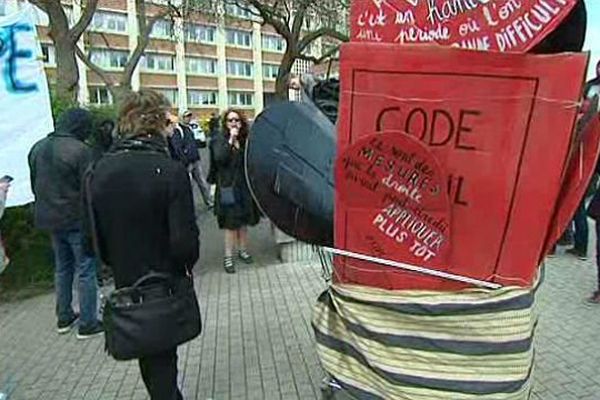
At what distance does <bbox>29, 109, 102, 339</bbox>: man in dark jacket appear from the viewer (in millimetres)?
4875

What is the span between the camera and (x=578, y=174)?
176 cm

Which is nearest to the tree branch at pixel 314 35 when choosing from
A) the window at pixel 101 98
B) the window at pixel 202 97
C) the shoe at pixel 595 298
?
the window at pixel 101 98

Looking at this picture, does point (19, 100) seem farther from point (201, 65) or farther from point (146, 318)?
point (201, 65)

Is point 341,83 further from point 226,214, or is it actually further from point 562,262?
point 562,262

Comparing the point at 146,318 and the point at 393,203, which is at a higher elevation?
the point at 393,203

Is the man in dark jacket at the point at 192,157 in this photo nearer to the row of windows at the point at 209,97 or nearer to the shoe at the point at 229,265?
the shoe at the point at 229,265

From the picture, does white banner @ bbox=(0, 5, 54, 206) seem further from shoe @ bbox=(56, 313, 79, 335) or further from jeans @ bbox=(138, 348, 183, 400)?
jeans @ bbox=(138, 348, 183, 400)

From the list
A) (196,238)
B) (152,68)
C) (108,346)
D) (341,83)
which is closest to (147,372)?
(108,346)

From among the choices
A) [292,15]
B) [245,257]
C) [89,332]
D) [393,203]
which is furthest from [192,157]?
[292,15]

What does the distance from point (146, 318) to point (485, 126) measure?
192 centimetres

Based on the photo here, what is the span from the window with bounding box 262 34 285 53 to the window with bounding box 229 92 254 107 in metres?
5.20

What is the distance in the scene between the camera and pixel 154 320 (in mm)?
2949

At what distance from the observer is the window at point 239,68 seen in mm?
58188

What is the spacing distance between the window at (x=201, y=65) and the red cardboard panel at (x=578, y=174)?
53.9m
